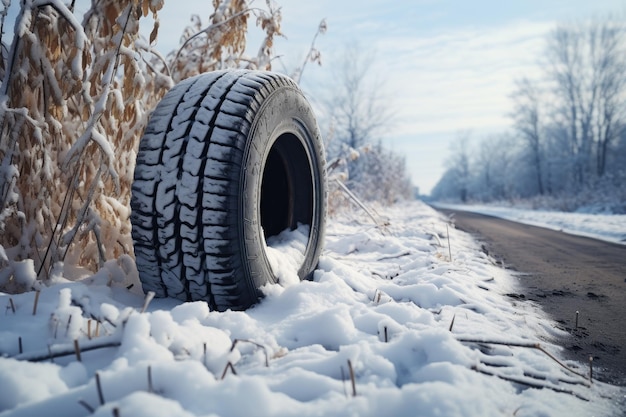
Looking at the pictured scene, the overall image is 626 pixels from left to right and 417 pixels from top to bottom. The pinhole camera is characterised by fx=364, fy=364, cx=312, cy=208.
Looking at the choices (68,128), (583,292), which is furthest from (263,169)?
(583,292)

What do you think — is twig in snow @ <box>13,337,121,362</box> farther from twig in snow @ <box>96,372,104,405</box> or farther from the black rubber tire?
the black rubber tire

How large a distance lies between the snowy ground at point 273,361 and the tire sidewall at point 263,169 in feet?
0.73

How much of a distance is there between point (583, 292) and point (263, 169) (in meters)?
2.31

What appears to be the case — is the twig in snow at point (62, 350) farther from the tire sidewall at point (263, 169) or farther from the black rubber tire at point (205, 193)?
the tire sidewall at point (263, 169)

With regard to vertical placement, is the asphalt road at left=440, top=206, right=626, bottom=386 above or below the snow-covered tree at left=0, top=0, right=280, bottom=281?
below

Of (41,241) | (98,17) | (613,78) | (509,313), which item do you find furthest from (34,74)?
(613,78)

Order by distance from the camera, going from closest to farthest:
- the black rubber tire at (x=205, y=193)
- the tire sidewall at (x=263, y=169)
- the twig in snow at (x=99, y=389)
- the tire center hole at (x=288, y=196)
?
the twig in snow at (x=99, y=389)
the black rubber tire at (x=205, y=193)
the tire sidewall at (x=263, y=169)
the tire center hole at (x=288, y=196)

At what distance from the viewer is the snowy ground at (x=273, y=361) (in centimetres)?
83

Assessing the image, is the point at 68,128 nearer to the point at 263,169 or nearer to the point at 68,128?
the point at 68,128

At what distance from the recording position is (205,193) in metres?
1.43

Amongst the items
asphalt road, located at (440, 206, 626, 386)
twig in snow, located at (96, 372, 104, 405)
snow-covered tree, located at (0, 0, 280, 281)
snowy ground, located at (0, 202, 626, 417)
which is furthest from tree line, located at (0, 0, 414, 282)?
asphalt road, located at (440, 206, 626, 386)

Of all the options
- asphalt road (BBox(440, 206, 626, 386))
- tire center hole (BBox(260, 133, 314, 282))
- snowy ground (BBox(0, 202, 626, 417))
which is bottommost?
asphalt road (BBox(440, 206, 626, 386))

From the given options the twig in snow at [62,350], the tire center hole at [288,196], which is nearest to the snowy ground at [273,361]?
the twig in snow at [62,350]

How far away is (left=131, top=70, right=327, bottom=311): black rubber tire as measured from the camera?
1.43 meters
